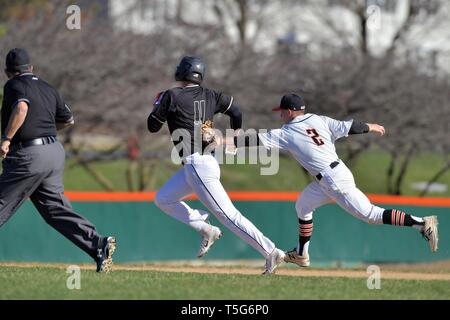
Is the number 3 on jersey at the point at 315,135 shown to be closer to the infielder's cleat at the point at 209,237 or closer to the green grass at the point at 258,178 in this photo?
the infielder's cleat at the point at 209,237

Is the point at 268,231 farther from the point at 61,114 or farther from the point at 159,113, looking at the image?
the point at 61,114

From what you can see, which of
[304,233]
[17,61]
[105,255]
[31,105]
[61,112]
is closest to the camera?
[31,105]

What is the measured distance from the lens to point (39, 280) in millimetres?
8961

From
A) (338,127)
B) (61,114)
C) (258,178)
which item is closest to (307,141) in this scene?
(338,127)

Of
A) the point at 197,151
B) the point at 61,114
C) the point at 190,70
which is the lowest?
the point at 197,151

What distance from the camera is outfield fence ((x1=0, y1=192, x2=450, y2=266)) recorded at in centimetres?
1658

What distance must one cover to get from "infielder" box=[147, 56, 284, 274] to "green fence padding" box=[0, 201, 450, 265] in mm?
6271

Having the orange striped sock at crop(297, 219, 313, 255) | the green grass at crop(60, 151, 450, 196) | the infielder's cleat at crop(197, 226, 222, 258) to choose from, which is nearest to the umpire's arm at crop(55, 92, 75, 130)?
the infielder's cleat at crop(197, 226, 222, 258)

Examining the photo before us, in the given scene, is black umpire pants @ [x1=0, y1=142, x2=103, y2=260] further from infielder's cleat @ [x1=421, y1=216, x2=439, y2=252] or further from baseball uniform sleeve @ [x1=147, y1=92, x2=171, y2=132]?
infielder's cleat @ [x1=421, y1=216, x2=439, y2=252]

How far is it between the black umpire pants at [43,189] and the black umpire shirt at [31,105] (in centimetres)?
15

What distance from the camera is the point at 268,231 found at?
17094 millimetres

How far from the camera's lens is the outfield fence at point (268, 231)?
16.6m

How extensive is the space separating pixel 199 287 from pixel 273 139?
230 centimetres

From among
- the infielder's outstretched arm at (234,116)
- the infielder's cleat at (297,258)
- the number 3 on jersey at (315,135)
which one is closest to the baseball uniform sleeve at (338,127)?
the number 3 on jersey at (315,135)
